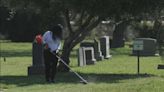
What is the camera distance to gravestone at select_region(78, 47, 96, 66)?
86.9 feet

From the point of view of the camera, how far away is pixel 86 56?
92.4 feet

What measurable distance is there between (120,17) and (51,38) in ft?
9.99

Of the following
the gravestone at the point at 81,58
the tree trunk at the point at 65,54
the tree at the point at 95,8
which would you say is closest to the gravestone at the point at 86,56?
the gravestone at the point at 81,58

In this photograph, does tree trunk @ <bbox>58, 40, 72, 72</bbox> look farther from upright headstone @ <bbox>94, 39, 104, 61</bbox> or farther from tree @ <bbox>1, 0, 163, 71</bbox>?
upright headstone @ <bbox>94, 39, 104, 61</bbox>

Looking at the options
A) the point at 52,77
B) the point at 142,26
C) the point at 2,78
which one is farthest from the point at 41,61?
the point at 142,26

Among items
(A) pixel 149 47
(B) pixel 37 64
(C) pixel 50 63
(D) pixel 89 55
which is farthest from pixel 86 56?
(C) pixel 50 63

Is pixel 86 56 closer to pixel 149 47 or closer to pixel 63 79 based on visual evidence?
pixel 149 47

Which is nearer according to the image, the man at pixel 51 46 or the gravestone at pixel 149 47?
the man at pixel 51 46

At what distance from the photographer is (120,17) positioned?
19.6 meters

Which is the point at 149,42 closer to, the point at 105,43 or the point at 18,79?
the point at 105,43

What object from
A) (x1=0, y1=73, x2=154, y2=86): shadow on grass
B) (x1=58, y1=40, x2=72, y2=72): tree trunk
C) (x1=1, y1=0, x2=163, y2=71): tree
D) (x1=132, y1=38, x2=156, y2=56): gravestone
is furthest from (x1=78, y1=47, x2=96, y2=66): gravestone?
(x1=132, y1=38, x2=156, y2=56): gravestone

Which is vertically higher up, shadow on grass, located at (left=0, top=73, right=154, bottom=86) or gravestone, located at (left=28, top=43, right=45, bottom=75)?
gravestone, located at (left=28, top=43, right=45, bottom=75)

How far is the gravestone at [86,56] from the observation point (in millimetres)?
26473

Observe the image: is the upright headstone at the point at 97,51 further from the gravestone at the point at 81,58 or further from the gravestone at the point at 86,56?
the gravestone at the point at 81,58
